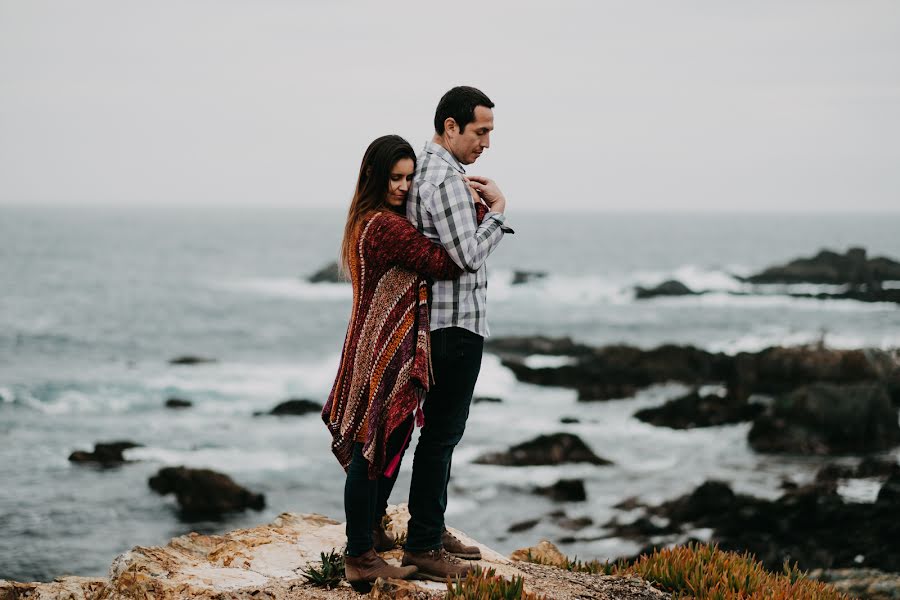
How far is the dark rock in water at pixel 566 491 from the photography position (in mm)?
18008

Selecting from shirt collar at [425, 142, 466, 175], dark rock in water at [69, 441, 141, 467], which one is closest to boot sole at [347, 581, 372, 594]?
shirt collar at [425, 142, 466, 175]

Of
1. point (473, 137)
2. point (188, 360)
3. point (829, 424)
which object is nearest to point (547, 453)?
point (829, 424)

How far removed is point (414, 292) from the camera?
16.0ft

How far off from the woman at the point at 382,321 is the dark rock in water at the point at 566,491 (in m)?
13.4

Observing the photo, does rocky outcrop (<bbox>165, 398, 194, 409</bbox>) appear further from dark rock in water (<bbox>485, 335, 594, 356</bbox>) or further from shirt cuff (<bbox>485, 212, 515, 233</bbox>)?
shirt cuff (<bbox>485, 212, 515, 233</bbox>)

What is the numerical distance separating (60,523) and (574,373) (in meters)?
17.3

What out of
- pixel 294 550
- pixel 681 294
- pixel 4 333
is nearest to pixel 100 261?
pixel 4 333

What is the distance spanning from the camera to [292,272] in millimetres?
82000

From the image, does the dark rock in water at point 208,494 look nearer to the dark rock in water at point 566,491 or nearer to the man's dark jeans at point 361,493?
the dark rock in water at point 566,491

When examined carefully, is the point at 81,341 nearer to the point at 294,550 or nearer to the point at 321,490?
the point at 321,490

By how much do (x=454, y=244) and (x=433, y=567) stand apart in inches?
73.9

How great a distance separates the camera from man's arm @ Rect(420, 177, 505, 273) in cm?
469

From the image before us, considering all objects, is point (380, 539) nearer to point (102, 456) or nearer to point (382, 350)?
point (382, 350)

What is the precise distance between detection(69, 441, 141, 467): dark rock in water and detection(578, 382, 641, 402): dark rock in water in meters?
12.9
